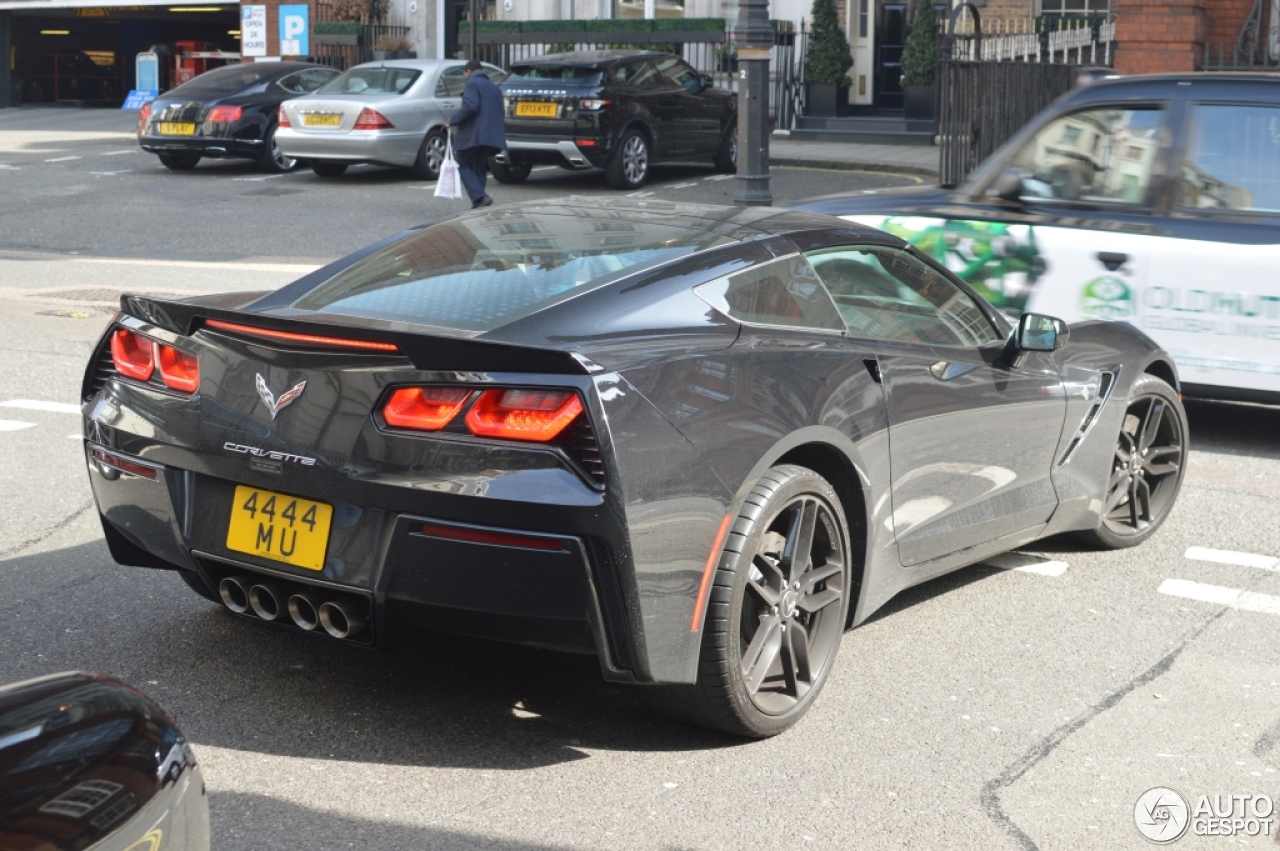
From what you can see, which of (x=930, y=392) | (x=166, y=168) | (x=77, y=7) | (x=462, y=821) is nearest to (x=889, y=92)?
(x=166, y=168)

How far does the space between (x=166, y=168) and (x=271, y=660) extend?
60.5 ft

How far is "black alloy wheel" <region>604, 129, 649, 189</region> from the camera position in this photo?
62.4ft

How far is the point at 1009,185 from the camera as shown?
27.1 feet

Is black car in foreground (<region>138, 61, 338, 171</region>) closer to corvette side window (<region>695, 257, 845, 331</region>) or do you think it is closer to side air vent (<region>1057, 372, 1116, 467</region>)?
side air vent (<region>1057, 372, 1116, 467</region>)

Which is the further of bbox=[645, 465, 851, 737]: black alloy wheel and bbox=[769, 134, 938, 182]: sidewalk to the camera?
bbox=[769, 134, 938, 182]: sidewalk

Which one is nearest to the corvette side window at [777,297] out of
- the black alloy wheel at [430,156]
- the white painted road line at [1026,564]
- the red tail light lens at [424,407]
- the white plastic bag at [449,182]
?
the red tail light lens at [424,407]

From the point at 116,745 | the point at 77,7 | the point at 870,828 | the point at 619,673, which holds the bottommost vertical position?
the point at 870,828

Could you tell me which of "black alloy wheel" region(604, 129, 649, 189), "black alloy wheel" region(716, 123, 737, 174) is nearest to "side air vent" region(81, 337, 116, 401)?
"black alloy wheel" region(604, 129, 649, 189)

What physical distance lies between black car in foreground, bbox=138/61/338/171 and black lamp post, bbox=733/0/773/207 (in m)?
8.65

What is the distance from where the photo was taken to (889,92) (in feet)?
88.6

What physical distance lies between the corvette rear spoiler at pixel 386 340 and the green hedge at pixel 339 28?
84.2ft

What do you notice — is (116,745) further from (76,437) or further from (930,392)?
(76,437)

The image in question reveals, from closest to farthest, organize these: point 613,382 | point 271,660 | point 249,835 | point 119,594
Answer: point 249,835 → point 613,382 → point 271,660 → point 119,594

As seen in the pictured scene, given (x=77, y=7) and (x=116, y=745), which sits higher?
(x=77, y=7)
